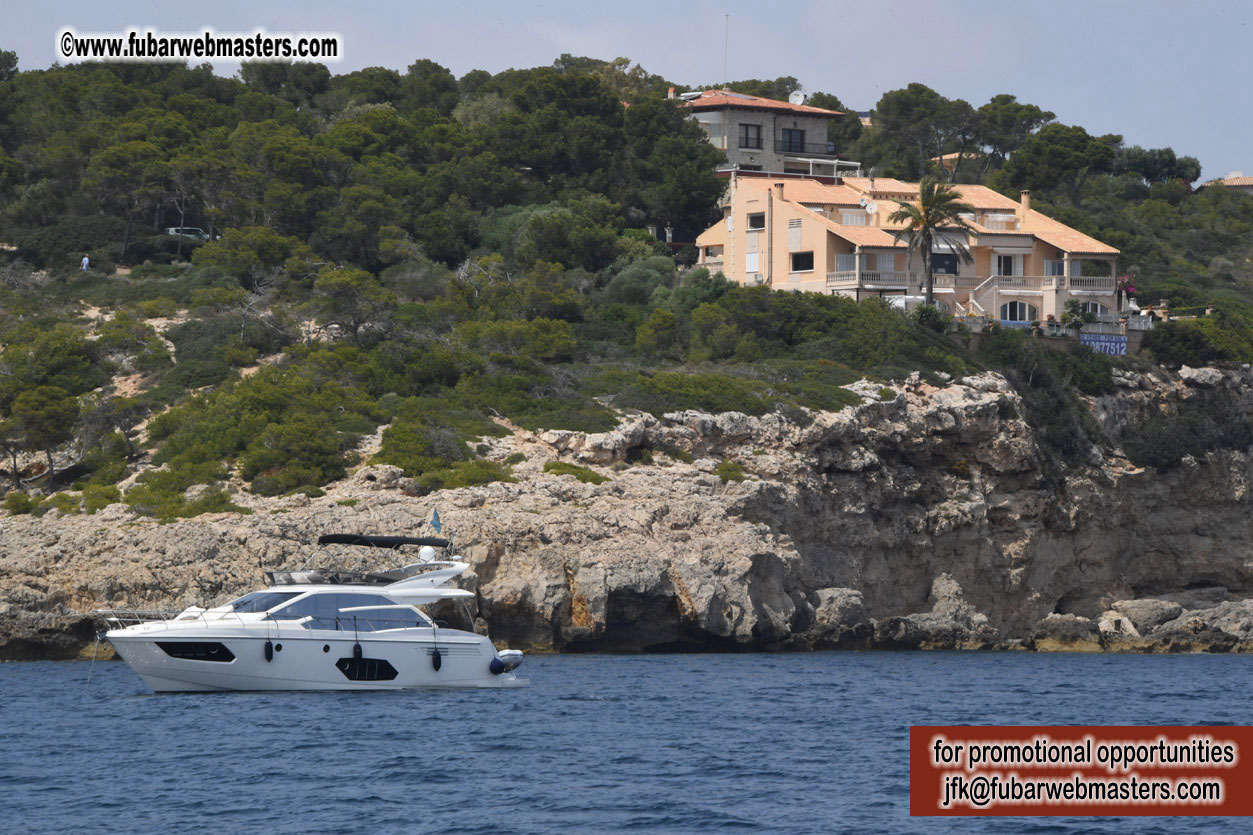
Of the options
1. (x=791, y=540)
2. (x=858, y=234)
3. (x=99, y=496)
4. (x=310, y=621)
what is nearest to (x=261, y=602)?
(x=310, y=621)

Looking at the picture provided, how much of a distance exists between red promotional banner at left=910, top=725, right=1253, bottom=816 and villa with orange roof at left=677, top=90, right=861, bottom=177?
201 ft

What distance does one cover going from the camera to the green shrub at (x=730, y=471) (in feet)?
154

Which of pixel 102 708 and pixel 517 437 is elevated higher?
pixel 517 437

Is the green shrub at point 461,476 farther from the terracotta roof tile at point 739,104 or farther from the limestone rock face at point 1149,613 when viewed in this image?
the terracotta roof tile at point 739,104

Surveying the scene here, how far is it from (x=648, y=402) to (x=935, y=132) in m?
61.8

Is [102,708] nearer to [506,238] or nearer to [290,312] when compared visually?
[290,312]

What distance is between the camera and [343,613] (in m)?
32.1

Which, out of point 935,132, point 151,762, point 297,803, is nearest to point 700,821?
point 297,803

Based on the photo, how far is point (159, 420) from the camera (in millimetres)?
48844

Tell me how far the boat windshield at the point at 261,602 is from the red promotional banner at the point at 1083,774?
1476 cm

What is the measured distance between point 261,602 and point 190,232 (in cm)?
4205

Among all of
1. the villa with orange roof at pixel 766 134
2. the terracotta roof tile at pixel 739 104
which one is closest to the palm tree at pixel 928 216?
the villa with orange roof at pixel 766 134

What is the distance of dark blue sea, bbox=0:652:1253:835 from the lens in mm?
22062

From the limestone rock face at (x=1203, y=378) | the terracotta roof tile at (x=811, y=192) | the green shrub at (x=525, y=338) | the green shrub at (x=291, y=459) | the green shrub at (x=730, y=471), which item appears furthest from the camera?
the terracotta roof tile at (x=811, y=192)
